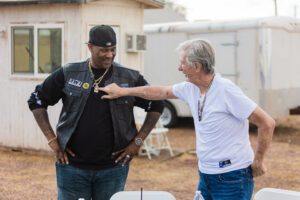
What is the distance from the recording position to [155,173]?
28.1 feet

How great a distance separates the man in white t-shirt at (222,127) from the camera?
330cm

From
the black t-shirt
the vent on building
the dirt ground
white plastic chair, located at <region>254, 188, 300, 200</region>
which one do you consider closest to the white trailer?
the dirt ground

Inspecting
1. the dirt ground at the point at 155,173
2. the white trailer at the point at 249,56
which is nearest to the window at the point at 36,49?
the dirt ground at the point at 155,173

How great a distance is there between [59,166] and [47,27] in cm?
587

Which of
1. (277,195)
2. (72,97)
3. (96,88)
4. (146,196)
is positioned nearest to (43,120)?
(72,97)

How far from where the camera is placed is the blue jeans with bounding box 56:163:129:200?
12.3ft

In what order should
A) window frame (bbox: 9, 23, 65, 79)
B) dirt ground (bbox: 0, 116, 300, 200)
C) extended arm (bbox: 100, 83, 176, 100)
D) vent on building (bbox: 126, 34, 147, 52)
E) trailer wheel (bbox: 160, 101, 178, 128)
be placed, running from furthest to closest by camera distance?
trailer wheel (bbox: 160, 101, 178, 128)
vent on building (bbox: 126, 34, 147, 52)
window frame (bbox: 9, 23, 65, 79)
dirt ground (bbox: 0, 116, 300, 200)
extended arm (bbox: 100, 83, 176, 100)

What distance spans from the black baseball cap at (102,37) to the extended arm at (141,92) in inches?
10.0

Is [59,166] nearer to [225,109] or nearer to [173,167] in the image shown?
[225,109]

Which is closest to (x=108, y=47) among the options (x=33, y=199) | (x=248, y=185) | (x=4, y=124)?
(x=248, y=185)

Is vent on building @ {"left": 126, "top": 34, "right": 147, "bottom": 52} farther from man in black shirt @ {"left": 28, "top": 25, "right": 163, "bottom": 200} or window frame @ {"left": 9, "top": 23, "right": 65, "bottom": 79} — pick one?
man in black shirt @ {"left": 28, "top": 25, "right": 163, "bottom": 200}

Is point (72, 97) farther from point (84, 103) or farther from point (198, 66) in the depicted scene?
point (198, 66)

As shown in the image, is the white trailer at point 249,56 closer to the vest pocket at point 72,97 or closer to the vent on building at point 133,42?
the vent on building at point 133,42

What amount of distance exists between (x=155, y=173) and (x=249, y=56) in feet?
13.9
